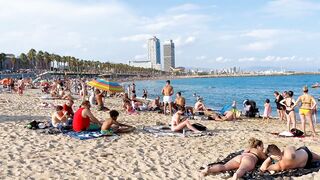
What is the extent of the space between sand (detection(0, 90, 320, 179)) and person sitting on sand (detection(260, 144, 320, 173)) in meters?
0.27

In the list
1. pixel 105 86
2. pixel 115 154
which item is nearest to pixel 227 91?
pixel 105 86

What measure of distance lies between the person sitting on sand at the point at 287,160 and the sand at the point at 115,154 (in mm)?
270

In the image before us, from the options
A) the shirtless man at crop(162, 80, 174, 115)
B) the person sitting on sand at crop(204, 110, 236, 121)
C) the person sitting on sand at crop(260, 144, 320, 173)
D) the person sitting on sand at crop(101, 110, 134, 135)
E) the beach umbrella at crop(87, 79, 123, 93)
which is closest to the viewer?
the person sitting on sand at crop(260, 144, 320, 173)

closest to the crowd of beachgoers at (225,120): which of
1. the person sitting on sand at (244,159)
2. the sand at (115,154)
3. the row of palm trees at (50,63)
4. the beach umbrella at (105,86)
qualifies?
the person sitting on sand at (244,159)

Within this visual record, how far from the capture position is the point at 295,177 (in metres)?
6.53

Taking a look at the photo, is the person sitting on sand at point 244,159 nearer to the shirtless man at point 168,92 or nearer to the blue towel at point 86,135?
the blue towel at point 86,135

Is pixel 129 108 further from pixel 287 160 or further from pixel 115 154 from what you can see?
pixel 287 160

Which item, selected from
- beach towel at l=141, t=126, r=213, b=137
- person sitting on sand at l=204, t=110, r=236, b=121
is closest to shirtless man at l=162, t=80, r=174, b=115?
person sitting on sand at l=204, t=110, r=236, b=121

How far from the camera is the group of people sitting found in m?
6.57

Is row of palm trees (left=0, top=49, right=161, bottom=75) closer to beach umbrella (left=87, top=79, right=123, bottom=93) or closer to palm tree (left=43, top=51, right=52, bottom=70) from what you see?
palm tree (left=43, top=51, right=52, bottom=70)

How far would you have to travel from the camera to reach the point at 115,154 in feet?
27.3

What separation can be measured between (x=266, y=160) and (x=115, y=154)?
10.4 ft

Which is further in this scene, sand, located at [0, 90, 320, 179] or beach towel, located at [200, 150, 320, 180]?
sand, located at [0, 90, 320, 179]

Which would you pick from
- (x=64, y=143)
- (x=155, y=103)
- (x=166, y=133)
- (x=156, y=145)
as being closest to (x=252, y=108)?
(x=155, y=103)
